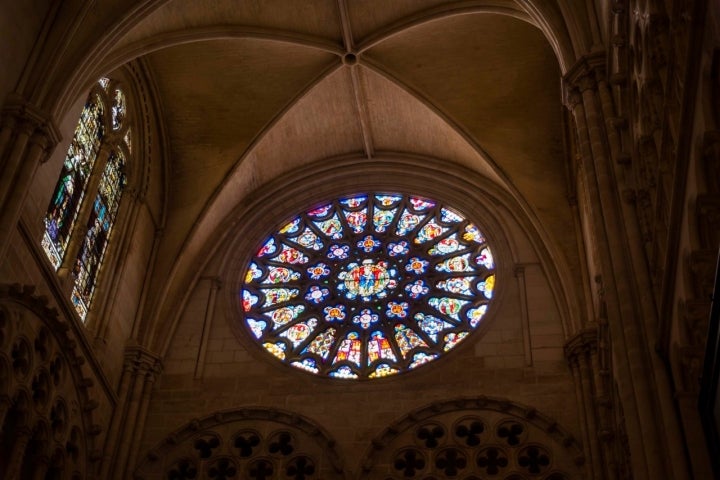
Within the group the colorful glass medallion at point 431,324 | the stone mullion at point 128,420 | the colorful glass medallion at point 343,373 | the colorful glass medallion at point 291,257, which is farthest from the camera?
the colorful glass medallion at point 291,257

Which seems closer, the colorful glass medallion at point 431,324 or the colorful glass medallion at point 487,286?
the colorful glass medallion at point 431,324

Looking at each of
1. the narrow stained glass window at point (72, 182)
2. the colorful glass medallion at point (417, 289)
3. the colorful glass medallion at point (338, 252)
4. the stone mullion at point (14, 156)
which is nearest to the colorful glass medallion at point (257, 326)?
the colorful glass medallion at point (338, 252)

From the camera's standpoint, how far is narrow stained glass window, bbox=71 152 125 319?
12586mm

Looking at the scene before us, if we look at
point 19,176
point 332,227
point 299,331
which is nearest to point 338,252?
point 332,227

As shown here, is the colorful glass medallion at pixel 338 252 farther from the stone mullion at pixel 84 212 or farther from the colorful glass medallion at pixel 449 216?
the stone mullion at pixel 84 212

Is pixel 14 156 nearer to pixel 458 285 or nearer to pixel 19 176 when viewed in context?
pixel 19 176

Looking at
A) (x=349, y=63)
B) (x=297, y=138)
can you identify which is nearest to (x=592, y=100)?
(x=349, y=63)

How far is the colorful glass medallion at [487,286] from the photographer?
13915mm

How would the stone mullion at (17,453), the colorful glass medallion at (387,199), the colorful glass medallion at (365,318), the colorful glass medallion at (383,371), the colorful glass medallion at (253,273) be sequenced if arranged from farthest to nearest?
1. the colorful glass medallion at (387,199)
2. the colorful glass medallion at (253,273)
3. the colorful glass medallion at (365,318)
4. the colorful glass medallion at (383,371)
5. the stone mullion at (17,453)

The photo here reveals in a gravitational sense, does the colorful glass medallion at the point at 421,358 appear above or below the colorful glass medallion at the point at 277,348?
below

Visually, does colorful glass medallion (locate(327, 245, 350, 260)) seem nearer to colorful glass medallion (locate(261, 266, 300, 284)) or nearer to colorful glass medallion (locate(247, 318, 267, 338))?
colorful glass medallion (locate(261, 266, 300, 284))

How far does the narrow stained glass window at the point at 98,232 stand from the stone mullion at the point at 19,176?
242cm

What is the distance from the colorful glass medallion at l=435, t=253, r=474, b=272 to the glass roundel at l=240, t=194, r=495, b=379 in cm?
1

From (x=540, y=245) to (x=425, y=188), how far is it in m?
2.24
